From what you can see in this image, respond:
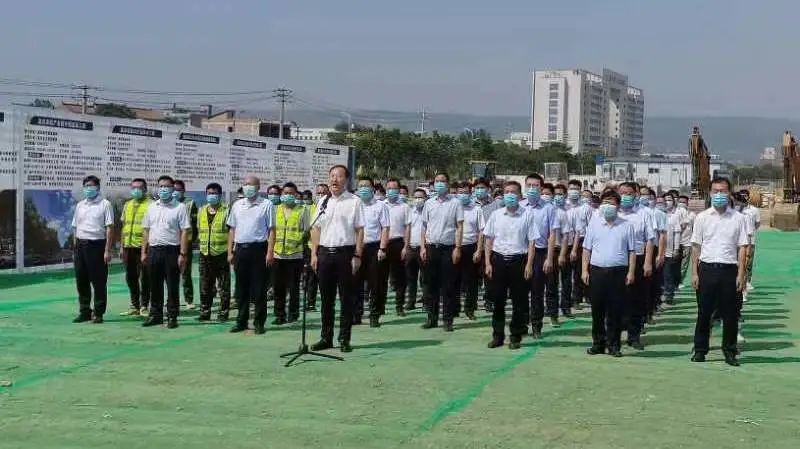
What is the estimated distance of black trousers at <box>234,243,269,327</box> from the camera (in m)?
9.87

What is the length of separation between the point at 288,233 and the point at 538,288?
3.08 meters

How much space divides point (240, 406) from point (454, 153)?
2692 inches

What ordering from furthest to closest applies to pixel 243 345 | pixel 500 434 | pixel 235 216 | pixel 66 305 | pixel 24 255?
pixel 24 255 < pixel 66 305 < pixel 235 216 < pixel 243 345 < pixel 500 434

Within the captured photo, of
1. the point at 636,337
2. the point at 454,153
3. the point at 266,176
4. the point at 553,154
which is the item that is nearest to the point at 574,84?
the point at 553,154

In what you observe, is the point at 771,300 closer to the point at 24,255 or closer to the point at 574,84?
the point at 24,255

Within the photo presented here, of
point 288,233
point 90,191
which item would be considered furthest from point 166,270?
point 288,233

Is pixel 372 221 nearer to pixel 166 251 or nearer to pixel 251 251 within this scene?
pixel 251 251

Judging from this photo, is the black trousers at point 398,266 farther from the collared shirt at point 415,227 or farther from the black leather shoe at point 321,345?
the black leather shoe at point 321,345

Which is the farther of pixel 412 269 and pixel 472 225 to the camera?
pixel 412 269

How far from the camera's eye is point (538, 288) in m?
10.0

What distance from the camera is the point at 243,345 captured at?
900cm

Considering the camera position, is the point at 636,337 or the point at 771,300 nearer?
the point at 636,337

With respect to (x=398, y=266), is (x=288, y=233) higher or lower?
higher

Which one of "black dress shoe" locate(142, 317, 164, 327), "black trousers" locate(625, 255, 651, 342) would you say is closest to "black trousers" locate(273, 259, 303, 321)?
"black dress shoe" locate(142, 317, 164, 327)
